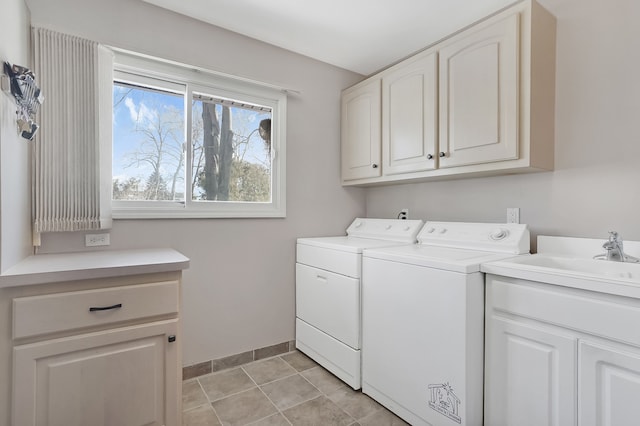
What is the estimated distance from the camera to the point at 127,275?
134 centimetres

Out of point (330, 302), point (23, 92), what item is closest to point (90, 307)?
point (23, 92)

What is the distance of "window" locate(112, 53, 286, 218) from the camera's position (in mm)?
1949

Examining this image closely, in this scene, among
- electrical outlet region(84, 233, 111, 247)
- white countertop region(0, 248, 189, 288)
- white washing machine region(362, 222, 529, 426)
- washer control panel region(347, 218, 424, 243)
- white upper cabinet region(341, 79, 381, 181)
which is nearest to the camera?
white countertop region(0, 248, 189, 288)

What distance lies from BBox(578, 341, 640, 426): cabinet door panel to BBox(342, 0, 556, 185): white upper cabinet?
0.92m

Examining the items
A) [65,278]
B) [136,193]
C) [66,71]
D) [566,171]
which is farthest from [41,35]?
[566,171]

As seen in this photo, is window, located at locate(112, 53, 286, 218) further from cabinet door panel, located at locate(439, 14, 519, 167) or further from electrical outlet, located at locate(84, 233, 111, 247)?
cabinet door panel, located at locate(439, 14, 519, 167)

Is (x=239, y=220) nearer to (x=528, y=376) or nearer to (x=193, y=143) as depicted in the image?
(x=193, y=143)

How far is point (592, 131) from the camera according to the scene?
166cm

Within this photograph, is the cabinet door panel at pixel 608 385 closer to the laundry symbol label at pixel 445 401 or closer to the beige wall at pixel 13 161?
the laundry symbol label at pixel 445 401

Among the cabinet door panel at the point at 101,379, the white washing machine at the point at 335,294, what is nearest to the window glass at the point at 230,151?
the white washing machine at the point at 335,294

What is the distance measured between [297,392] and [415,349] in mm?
814

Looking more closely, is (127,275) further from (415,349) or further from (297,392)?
(415,349)

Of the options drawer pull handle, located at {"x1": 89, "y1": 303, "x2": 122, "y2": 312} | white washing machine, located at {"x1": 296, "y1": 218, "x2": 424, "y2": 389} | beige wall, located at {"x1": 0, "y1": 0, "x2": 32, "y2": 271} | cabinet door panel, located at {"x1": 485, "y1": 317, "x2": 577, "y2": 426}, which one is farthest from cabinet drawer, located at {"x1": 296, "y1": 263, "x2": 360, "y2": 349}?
beige wall, located at {"x1": 0, "y1": 0, "x2": 32, "y2": 271}

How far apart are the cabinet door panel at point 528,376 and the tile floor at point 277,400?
538 millimetres
